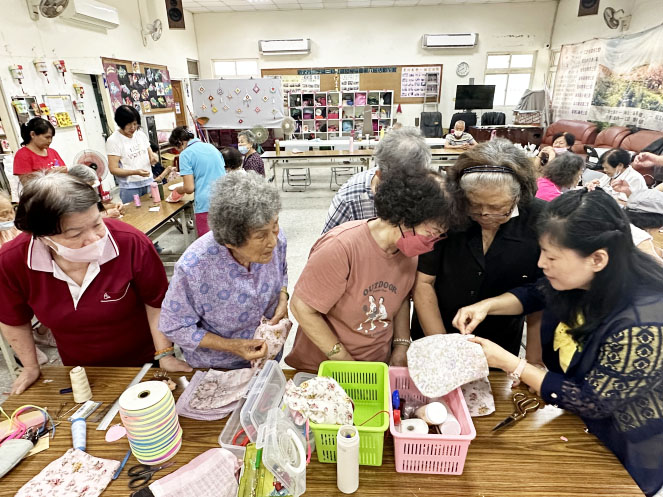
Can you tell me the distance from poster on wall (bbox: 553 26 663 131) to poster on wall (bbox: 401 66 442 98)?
3.06m

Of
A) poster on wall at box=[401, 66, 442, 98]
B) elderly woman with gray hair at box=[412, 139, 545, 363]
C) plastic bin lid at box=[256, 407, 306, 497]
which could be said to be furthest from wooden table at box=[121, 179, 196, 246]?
poster on wall at box=[401, 66, 442, 98]

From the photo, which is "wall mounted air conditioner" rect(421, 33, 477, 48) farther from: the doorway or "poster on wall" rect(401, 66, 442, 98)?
the doorway

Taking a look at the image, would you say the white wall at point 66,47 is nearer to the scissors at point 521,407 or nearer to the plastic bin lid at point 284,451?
the plastic bin lid at point 284,451

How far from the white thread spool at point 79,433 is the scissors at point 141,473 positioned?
0.20 meters

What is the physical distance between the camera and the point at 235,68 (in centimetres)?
1102

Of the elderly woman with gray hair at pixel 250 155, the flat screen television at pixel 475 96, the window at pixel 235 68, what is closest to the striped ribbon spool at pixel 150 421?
the elderly woman with gray hair at pixel 250 155

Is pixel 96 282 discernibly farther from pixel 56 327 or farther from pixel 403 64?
pixel 403 64

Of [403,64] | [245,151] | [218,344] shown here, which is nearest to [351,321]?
[218,344]

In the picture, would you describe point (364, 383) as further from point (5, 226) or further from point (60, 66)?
point (60, 66)

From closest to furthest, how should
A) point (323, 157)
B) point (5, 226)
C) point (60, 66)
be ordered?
point (5, 226) < point (60, 66) < point (323, 157)

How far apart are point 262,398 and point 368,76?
10.9 meters

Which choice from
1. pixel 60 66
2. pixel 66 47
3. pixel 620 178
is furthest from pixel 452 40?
pixel 60 66

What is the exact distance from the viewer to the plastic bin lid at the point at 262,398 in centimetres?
102

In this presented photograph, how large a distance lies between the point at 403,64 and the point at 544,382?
10833mm
